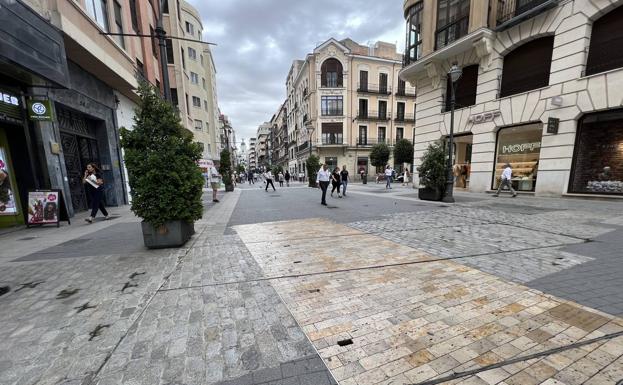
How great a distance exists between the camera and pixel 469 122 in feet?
47.3

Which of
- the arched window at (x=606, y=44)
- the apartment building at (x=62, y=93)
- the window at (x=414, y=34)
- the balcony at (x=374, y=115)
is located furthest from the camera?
the balcony at (x=374, y=115)

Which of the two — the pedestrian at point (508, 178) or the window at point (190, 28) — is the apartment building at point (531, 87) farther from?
the window at point (190, 28)

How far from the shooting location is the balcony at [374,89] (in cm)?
3702

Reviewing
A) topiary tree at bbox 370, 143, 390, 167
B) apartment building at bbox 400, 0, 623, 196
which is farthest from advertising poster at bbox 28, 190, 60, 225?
topiary tree at bbox 370, 143, 390, 167

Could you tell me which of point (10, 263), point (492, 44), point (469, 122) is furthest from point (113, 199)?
point (492, 44)

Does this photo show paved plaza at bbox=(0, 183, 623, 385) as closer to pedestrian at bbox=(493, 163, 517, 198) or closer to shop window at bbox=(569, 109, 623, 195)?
shop window at bbox=(569, 109, 623, 195)

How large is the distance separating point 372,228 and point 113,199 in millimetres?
11926

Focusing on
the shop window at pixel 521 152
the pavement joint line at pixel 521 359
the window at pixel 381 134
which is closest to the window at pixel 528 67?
the shop window at pixel 521 152

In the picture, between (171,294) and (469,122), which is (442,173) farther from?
(171,294)

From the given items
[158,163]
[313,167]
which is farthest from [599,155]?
[313,167]

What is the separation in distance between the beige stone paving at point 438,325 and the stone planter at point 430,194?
27.5ft

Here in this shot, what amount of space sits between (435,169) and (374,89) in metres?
30.4

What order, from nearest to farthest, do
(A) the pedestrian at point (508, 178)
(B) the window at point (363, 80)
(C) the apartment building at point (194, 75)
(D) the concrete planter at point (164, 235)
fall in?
(D) the concrete planter at point (164, 235)
(A) the pedestrian at point (508, 178)
(C) the apartment building at point (194, 75)
(B) the window at point (363, 80)

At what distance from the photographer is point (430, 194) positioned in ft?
38.3
